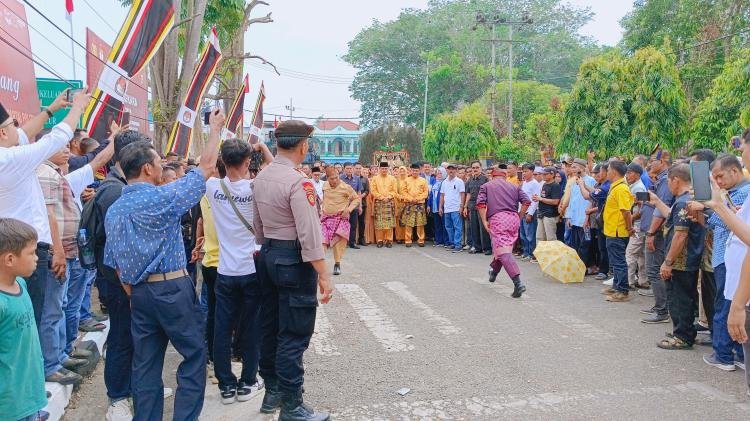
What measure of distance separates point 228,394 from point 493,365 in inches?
90.8

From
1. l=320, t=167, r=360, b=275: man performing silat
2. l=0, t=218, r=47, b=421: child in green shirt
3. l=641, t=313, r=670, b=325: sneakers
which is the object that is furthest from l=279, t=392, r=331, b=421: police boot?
l=320, t=167, r=360, b=275: man performing silat

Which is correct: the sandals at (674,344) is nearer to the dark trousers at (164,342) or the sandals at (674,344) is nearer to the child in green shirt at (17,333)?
the dark trousers at (164,342)

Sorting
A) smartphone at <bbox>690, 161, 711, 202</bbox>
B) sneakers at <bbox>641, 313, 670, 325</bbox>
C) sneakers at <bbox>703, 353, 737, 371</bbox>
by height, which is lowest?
sneakers at <bbox>703, 353, 737, 371</bbox>

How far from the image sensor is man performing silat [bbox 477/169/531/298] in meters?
8.62

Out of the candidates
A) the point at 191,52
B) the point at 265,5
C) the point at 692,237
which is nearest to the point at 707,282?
the point at 692,237

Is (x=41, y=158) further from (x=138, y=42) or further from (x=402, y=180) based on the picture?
(x=402, y=180)

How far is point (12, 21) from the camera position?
32.2ft

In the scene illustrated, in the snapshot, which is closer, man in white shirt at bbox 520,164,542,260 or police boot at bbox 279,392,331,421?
police boot at bbox 279,392,331,421

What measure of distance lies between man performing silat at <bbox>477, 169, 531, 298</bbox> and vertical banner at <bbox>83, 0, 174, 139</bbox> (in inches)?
197

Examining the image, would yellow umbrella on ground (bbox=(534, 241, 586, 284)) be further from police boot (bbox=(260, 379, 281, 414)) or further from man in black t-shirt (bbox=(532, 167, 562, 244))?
police boot (bbox=(260, 379, 281, 414))

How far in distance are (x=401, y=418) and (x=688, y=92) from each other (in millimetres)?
24988

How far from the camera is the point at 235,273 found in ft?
14.5

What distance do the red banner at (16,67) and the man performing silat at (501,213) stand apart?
7.33 metres

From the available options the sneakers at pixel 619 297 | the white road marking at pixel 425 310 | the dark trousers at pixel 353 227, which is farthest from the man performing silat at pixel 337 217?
the sneakers at pixel 619 297
